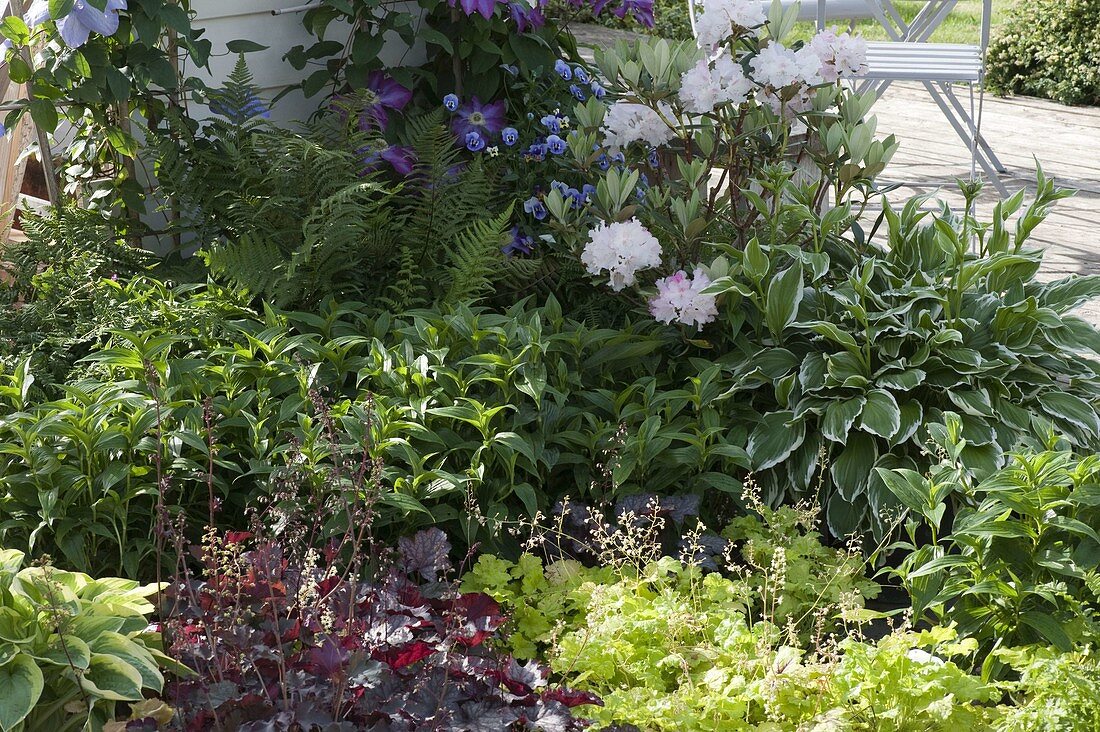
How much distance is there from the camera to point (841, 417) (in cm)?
244

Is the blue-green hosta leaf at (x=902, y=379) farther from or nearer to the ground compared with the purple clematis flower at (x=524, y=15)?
nearer to the ground

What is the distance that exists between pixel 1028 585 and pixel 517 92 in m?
2.27

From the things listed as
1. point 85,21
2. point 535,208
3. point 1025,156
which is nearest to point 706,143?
point 535,208

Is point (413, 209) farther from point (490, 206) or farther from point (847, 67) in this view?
point (847, 67)

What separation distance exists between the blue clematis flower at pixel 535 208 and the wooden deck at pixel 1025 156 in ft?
4.56

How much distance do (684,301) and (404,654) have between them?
128 cm

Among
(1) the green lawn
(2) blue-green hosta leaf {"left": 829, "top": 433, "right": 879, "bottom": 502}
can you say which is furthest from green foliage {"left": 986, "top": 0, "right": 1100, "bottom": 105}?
(2) blue-green hosta leaf {"left": 829, "top": 433, "right": 879, "bottom": 502}

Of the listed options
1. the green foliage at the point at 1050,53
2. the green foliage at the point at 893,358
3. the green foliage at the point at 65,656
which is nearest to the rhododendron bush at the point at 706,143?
the green foliage at the point at 893,358

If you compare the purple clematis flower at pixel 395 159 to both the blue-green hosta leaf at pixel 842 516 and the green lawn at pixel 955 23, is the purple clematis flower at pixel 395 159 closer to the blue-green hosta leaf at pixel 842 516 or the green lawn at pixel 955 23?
the blue-green hosta leaf at pixel 842 516

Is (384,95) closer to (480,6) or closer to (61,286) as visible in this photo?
(480,6)

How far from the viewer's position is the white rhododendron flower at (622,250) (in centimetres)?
263

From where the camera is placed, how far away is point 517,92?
3.49 meters

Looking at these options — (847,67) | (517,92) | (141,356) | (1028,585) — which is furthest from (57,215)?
(1028,585)

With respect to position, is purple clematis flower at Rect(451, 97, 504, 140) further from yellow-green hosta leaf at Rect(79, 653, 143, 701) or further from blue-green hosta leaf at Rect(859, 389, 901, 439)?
yellow-green hosta leaf at Rect(79, 653, 143, 701)
